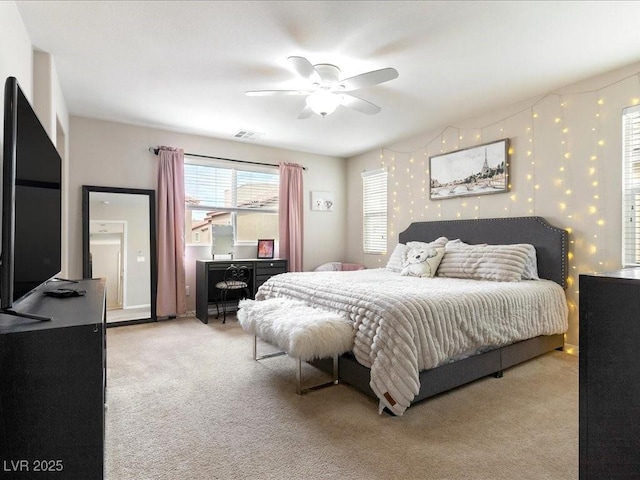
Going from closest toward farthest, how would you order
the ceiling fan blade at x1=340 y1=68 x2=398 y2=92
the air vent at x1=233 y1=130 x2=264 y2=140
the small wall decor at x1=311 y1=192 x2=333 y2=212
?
the ceiling fan blade at x1=340 y1=68 x2=398 y2=92, the air vent at x1=233 y1=130 x2=264 y2=140, the small wall decor at x1=311 y1=192 x2=333 y2=212

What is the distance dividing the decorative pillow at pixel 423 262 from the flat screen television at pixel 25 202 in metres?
3.15

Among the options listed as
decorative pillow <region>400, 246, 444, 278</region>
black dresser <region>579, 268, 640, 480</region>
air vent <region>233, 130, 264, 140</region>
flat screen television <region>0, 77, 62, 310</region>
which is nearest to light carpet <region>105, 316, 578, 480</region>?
black dresser <region>579, 268, 640, 480</region>

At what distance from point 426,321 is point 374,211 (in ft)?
11.9

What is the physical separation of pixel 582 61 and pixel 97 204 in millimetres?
5202

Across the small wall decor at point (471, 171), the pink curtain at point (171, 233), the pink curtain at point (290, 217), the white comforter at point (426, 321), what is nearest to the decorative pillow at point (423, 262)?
the white comforter at point (426, 321)

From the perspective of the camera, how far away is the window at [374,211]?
5.52m

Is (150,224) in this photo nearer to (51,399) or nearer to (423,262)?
(423,262)

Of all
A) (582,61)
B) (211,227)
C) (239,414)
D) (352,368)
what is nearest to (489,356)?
(352,368)

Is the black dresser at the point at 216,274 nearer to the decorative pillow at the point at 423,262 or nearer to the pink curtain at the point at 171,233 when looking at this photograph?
→ the pink curtain at the point at 171,233

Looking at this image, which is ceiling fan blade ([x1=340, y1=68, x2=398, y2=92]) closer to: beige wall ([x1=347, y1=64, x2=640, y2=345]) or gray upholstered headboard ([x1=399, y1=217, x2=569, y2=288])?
beige wall ([x1=347, y1=64, x2=640, y2=345])

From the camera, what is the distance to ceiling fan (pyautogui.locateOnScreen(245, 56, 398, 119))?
257 centimetres

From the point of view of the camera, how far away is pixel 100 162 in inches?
171

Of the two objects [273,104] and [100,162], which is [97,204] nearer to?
[100,162]

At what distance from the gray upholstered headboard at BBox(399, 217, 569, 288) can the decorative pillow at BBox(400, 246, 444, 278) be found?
0.47m
